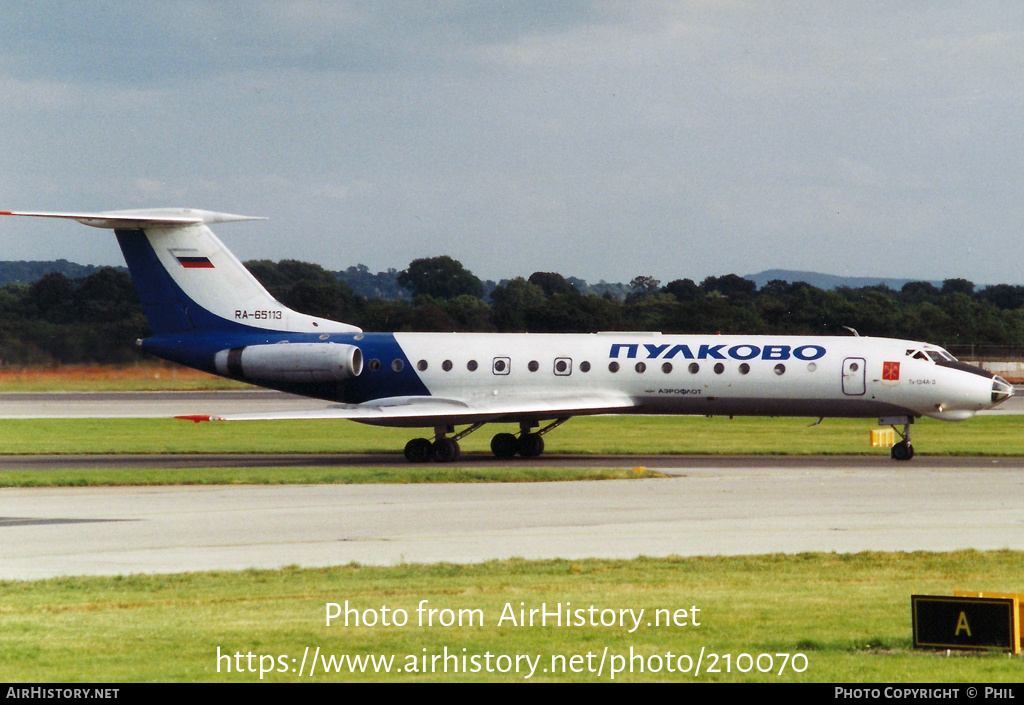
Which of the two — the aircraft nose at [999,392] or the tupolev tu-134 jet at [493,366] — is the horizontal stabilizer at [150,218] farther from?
the aircraft nose at [999,392]

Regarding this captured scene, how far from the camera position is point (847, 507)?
20.6 m

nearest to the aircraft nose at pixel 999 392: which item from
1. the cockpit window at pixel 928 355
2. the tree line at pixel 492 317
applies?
the cockpit window at pixel 928 355

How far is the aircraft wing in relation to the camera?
30.4 meters

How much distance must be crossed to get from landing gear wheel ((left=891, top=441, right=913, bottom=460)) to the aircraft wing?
6178 millimetres

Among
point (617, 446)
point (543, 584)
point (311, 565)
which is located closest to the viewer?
point (543, 584)

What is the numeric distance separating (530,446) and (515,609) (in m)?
21.4

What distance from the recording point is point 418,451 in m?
31.3

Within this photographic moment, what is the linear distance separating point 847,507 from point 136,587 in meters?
11.7

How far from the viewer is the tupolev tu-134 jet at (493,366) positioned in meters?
30.5

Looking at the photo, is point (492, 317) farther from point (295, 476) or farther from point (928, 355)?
point (295, 476)

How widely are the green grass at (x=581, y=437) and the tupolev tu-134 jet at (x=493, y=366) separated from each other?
7.10 feet

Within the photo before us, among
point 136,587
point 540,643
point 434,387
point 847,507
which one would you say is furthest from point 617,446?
point 540,643

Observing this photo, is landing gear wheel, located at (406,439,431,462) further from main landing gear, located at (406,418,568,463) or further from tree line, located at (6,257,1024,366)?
tree line, located at (6,257,1024,366)
